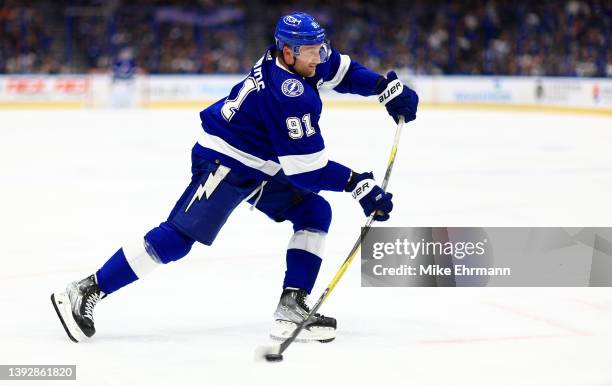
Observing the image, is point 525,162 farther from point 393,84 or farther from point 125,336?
point 125,336

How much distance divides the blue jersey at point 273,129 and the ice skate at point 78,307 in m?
0.71

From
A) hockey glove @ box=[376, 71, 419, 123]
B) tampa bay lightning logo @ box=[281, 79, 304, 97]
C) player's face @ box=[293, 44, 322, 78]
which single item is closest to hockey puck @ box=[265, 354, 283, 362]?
tampa bay lightning logo @ box=[281, 79, 304, 97]

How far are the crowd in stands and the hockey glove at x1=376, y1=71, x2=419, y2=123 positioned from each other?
622 inches

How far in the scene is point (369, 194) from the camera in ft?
11.5

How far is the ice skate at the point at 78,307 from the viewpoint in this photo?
3627mm

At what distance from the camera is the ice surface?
3.34 metres

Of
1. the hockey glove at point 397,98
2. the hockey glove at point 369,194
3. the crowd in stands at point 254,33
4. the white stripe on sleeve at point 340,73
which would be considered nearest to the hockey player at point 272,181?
the hockey glove at point 369,194

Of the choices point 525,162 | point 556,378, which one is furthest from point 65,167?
point 556,378

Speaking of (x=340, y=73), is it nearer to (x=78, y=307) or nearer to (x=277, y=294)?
(x=277, y=294)

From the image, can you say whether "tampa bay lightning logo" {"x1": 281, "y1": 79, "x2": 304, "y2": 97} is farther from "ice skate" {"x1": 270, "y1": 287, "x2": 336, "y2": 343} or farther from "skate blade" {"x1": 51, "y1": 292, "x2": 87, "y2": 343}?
"skate blade" {"x1": 51, "y1": 292, "x2": 87, "y2": 343}

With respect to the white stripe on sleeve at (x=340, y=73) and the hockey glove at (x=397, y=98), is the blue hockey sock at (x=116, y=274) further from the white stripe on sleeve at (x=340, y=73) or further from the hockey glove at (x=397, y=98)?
the hockey glove at (x=397, y=98)

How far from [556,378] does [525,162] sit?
6.72 meters

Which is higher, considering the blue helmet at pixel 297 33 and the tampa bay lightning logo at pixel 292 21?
the tampa bay lightning logo at pixel 292 21

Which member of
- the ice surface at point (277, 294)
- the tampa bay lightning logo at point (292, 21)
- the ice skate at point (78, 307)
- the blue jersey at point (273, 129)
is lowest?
the ice surface at point (277, 294)
